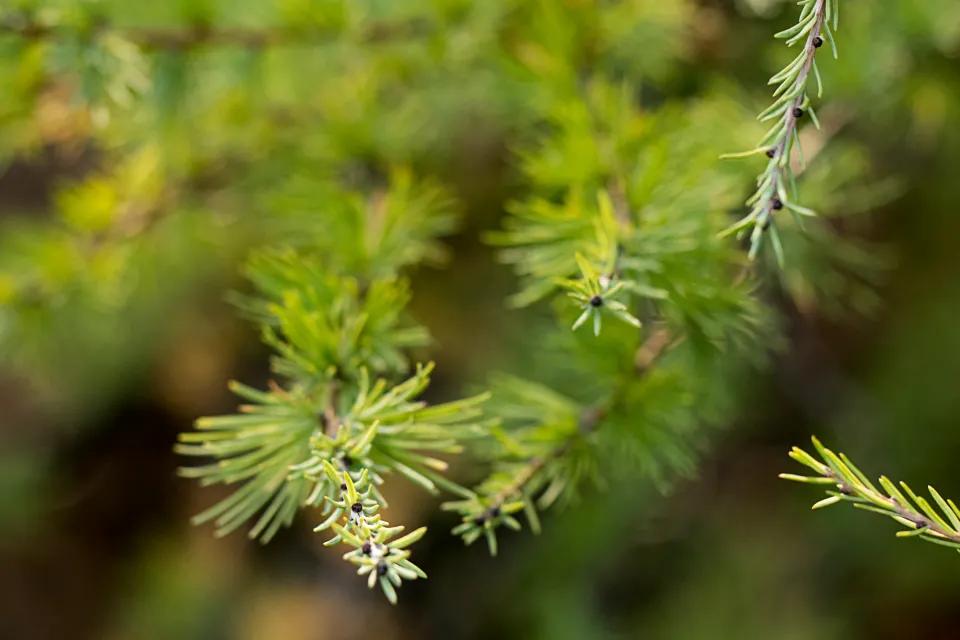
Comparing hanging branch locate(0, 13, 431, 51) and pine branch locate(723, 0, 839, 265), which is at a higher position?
hanging branch locate(0, 13, 431, 51)

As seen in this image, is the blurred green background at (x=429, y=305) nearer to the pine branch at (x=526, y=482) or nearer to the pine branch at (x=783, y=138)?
the pine branch at (x=526, y=482)

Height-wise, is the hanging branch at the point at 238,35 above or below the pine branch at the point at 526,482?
above

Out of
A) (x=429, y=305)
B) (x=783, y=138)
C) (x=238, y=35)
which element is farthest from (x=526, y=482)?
(x=429, y=305)

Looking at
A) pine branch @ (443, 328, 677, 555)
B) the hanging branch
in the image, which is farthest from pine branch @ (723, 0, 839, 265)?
the hanging branch

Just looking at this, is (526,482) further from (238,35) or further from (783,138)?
(238,35)

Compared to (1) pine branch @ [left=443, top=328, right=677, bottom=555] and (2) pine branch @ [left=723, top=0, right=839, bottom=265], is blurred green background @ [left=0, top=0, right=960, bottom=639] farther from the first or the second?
(2) pine branch @ [left=723, top=0, right=839, bottom=265]

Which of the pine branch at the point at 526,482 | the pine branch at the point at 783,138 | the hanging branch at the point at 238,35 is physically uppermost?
the hanging branch at the point at 238,35

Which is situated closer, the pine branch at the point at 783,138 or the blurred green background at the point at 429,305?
the pine branch at the point at 783,138

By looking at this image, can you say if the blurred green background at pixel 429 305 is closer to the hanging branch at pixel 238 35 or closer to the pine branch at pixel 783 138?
the hanging branch at pixel 238 35

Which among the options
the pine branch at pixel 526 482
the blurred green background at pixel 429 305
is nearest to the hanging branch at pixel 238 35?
the blurred green background at pixel 429 305
